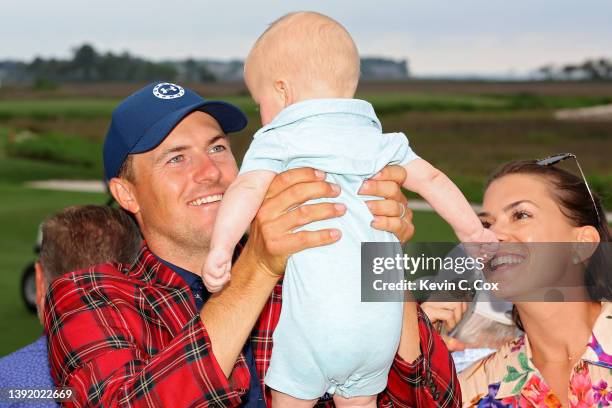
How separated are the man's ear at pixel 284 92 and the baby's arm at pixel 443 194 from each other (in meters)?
0.43

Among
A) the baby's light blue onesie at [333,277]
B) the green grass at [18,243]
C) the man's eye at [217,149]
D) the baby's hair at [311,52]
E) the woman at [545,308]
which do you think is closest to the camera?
the baby's light blue onesie at [333,277]

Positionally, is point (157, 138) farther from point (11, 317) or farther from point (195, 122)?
point (11, 317)

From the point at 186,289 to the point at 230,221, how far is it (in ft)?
2.07

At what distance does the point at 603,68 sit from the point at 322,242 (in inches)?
5008

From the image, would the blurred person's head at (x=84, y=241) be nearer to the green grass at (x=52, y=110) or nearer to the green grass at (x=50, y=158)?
the green grass at (x=50, y=158)

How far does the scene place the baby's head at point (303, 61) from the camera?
253 centimetres

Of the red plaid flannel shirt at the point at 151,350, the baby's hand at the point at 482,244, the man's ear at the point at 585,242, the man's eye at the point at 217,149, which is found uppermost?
the man's eye at the point at 217,149

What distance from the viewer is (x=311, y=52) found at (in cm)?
253

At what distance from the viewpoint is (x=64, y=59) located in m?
133

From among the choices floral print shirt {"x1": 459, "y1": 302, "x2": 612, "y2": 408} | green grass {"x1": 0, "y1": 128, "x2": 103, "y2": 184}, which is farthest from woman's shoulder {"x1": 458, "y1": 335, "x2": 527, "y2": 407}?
green grass {"x1": 0, "y1": 128, "x2": 103, "y2": 184}

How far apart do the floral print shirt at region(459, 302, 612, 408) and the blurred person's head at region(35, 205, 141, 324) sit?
1582 mm

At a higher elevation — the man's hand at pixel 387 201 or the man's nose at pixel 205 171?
the man's nose at pixel 205 171

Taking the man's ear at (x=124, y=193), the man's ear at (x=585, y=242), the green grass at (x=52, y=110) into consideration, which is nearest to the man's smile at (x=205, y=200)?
the man's ear at (x=124, y=193)

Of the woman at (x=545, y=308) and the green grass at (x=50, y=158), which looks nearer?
the woman at (x=545, y=308)
